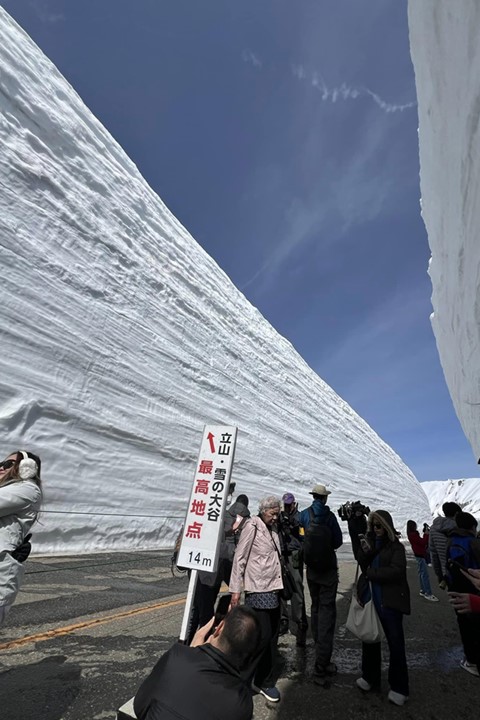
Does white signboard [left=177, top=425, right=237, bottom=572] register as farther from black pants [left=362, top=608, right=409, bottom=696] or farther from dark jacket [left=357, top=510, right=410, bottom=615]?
black pants [left=362, top=608, right=409, bottom=696]

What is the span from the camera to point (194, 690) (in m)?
1.44

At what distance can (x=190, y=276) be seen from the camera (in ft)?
67.7

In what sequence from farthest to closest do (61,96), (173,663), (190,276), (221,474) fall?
(190,276)
(61,96)
(221,474)
(173,663)

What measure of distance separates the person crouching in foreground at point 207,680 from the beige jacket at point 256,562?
1624mm

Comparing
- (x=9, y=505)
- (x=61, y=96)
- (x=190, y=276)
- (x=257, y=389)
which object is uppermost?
(x=61, y=96)

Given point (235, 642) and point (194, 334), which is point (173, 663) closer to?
point (235, 642)

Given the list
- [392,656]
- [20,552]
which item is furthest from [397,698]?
[20,552]

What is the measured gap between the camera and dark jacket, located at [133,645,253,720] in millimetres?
1395

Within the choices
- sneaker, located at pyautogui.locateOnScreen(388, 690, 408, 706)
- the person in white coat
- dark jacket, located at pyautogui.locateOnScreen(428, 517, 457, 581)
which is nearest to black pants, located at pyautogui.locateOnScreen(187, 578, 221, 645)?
sneaker, located at pyautogui.locateOnScreen(388, 690, 408, 706)

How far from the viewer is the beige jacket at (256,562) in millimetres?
3201

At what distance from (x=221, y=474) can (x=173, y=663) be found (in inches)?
77.0

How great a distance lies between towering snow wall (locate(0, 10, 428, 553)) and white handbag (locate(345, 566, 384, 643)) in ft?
24.9

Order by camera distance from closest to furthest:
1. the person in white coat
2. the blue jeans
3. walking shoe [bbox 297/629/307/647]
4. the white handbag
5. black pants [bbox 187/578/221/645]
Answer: the person in white coat → the white handbag → black pants [bbox 187/578/221/645] → walking shoe [bbox 297/629/307/647] → the blue jeans

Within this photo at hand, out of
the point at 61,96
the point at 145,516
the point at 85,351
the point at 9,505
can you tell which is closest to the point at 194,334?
the point at 85,351
